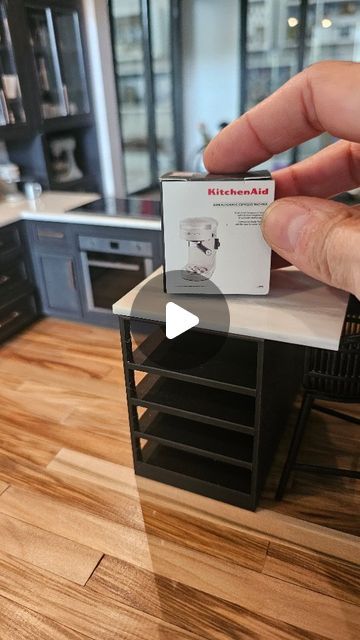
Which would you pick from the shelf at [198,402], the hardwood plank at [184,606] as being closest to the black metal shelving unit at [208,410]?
the shelf at [198,402]

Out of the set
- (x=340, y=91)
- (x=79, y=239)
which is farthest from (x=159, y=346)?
(x=79, y=239)

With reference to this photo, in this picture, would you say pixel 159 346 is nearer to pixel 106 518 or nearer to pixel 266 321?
pixel 266 321

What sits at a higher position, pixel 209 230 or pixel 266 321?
pixel 209 230

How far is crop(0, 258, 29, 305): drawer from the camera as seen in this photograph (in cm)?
262

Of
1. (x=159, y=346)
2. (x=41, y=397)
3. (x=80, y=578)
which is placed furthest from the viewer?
(x=41, y=397)

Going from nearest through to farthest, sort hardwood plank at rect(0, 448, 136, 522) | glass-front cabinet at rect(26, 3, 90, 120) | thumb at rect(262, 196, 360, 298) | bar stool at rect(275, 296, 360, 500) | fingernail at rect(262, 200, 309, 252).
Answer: thumb at rect(262, 196, 360, 298) → fingernail at rect(262, 200, 309, 252) → bar stool at rect(275, 296, 360, 500) → hardwood plank at rect(0, 448, 136, 522) → glass-front cabinet at rect(26, 3, 90, 120)

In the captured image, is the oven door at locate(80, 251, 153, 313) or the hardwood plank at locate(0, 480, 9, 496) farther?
the oven door at locate(80, 251, 153, 313)

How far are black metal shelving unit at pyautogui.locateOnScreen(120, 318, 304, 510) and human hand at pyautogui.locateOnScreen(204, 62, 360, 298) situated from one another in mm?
402

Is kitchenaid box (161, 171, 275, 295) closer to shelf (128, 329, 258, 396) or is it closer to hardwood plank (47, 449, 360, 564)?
shelf (128, 329, 258, 396)

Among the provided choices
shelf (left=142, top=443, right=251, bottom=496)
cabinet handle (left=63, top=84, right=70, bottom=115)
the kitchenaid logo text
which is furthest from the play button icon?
cabinet handle (left=63, top=84, right=70, bottom=115)

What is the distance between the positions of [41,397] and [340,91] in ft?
5.94

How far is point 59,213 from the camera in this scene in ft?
8.40

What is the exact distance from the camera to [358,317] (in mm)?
1355

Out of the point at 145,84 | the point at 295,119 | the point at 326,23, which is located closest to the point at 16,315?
the point at 295,119
